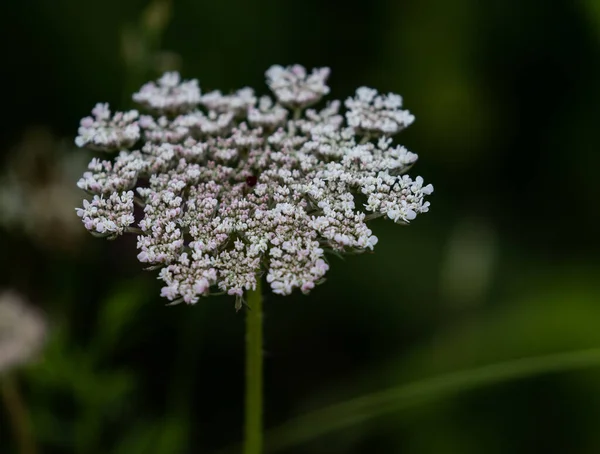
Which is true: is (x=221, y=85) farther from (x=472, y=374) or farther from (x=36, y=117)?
(x=472, y=374)

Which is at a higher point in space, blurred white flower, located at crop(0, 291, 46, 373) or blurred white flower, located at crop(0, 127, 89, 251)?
blurred white flower, located at crop(0, 127, 89, 251)

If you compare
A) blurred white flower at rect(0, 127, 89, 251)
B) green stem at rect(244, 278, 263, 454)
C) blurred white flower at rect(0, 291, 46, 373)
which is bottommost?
green stem at rect(244, 278, 263, 454)

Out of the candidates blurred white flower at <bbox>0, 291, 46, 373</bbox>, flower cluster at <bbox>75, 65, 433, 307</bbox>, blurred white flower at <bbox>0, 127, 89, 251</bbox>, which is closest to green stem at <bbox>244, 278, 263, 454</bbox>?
flower cluster at <bbox>75, 65, 433, 307</bbox>

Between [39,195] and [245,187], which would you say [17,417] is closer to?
[39,195]

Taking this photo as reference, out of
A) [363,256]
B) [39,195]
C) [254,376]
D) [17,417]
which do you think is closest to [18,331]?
[17,417]

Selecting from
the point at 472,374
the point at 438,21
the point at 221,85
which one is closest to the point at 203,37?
the point at 221,85

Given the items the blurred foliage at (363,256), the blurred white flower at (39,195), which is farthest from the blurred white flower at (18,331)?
the blurred white flower at (39,195)

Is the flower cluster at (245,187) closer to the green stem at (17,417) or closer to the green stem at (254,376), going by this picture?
the green stem at (254,376)

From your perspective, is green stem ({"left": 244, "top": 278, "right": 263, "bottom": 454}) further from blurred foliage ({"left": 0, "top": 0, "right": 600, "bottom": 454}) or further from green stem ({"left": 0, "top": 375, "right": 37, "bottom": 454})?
green stem ({"left": 0, "top": 375, "right": 37, "bottom": 454})
